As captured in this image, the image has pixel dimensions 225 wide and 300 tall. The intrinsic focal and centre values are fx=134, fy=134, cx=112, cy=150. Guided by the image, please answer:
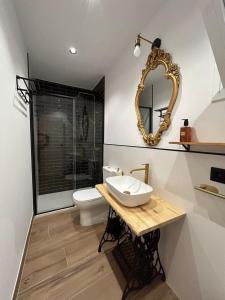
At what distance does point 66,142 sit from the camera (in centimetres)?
279

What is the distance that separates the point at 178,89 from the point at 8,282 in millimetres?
1995

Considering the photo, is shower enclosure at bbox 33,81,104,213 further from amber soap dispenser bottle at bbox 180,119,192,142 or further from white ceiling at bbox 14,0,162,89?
amber soap dispenser bottle at bbox 180,119,192,142

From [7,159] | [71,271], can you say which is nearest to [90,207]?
[71,271]

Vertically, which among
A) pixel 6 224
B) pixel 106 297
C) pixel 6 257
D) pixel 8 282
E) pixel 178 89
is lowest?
pixel 106 297

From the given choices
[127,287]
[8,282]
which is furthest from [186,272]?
[8,282]

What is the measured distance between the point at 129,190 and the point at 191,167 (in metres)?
0.64

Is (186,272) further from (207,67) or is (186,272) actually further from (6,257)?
(207,67)

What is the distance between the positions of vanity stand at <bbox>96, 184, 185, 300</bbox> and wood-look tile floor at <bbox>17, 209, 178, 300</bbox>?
0.25ft

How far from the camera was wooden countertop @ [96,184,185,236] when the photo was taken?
921 mm

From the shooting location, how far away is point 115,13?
1.28m

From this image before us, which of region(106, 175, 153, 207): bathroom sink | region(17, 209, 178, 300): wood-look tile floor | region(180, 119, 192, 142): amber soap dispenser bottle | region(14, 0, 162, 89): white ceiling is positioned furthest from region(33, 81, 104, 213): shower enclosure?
region(180, 119, 192, 142): amber soap dispenser bottle

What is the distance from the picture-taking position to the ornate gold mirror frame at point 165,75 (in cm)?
112

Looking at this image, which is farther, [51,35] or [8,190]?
[51,35]

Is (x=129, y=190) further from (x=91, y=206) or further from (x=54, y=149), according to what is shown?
(x=54, y=149)
